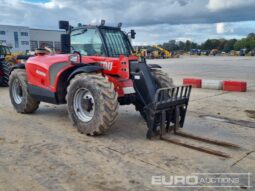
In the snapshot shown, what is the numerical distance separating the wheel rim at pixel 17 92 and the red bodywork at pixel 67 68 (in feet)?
2.64

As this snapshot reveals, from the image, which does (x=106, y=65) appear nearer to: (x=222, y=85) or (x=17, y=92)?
(x=17, y=92)

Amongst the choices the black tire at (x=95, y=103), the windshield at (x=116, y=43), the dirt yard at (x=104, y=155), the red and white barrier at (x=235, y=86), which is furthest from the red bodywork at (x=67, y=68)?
the red and white barrier at (x=235, y=86)

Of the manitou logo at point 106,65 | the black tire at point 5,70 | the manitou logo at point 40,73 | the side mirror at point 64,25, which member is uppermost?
the side mirror at point 64,25

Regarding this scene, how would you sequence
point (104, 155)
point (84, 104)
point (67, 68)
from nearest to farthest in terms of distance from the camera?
point (104, 155)
point (84, 104)
point (67, 68)

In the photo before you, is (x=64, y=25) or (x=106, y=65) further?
(x=64, y=25)

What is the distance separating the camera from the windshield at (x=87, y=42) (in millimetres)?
6551

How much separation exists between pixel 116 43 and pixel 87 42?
2.12ft

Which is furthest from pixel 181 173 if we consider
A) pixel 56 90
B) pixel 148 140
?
pixel 56 90

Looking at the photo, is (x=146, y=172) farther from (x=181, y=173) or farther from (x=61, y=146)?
(x=61, y=146)

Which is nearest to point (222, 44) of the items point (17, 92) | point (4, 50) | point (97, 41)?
point (4, 50)

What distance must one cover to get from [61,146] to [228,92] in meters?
8.43

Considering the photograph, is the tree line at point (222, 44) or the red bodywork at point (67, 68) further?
the tree line at point (222, 44)

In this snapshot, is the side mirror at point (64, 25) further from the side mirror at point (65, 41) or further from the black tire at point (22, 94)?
the black tire at point (22, 94)

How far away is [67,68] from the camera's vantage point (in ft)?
21.6
